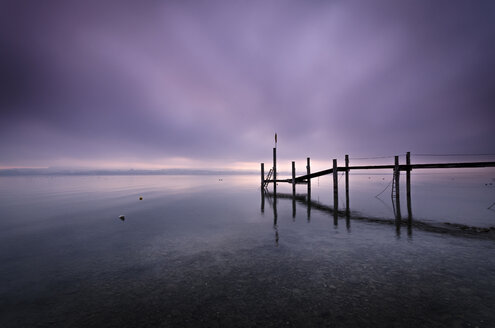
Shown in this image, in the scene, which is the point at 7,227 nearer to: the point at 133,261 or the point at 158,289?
the point at 133,261

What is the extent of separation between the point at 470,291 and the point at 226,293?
254 inches

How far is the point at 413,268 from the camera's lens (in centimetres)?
664

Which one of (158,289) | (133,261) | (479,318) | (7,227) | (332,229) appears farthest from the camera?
(7,227)

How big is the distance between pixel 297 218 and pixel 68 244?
13.4m

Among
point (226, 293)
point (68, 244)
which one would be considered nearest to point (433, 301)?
point (226, 293)

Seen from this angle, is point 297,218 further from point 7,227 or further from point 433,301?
point 7,227

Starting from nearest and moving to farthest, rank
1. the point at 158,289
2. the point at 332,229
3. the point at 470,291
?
the point at 470,291, the point at 158,289, the point at 332,229

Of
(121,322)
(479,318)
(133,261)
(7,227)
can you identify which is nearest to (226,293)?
(121,322)

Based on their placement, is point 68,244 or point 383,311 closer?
point 383,311

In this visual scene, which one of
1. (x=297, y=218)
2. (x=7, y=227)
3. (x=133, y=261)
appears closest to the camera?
(x=133, y=261)

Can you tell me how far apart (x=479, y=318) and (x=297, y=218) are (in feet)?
35.4

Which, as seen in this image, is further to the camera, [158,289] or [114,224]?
[114,224]

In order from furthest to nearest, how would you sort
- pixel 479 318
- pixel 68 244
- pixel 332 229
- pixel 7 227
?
1. pixel 7 227
2. pixel 332 229
3. pixel 68 244
4. pixel 479 318

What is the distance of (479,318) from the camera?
4.28 m
